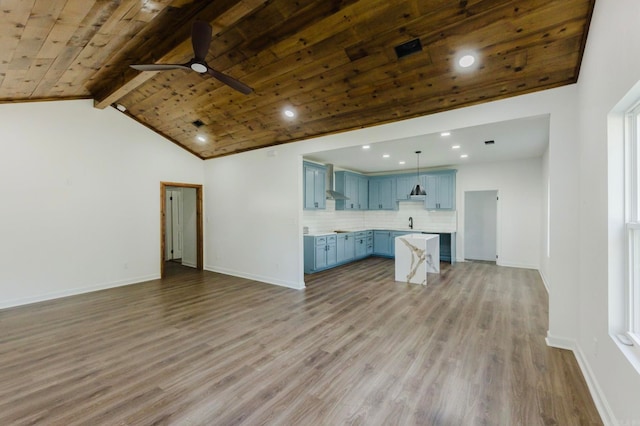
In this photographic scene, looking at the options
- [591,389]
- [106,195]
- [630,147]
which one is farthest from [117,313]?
[630,147]

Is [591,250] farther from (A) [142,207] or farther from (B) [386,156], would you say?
(A) [142,207]

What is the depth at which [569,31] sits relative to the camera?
2.51m

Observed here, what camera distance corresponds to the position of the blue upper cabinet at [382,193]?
868cm

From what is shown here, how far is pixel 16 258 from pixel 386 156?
684cm

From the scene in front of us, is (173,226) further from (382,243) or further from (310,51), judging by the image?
(310,51)

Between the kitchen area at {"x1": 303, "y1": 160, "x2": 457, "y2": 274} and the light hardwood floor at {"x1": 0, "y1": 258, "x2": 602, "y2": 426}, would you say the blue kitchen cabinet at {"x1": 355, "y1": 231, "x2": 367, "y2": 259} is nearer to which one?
the kitchen area at {"x1": 303, "y1": 160, "x2": 457, "y2": 274}

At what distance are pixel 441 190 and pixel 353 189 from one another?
2442 millimetres

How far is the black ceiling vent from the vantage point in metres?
2.86

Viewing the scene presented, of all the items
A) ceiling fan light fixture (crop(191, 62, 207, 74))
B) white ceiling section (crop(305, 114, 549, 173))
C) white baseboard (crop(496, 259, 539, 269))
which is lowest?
white baseboard (crop(496, 259, 539, 269))

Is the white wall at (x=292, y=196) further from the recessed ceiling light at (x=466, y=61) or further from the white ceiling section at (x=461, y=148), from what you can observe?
the recessed ceiling light at (x=466, y=61)

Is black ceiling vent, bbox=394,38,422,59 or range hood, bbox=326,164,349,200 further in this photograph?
range hood, bbox=326,164,349,200

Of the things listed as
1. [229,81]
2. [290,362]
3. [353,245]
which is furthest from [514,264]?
[229,81]

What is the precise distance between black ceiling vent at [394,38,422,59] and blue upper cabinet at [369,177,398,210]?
5.80 meters

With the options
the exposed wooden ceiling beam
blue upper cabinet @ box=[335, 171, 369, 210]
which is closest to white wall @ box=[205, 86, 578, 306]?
the exposed wooden ceiling beam
